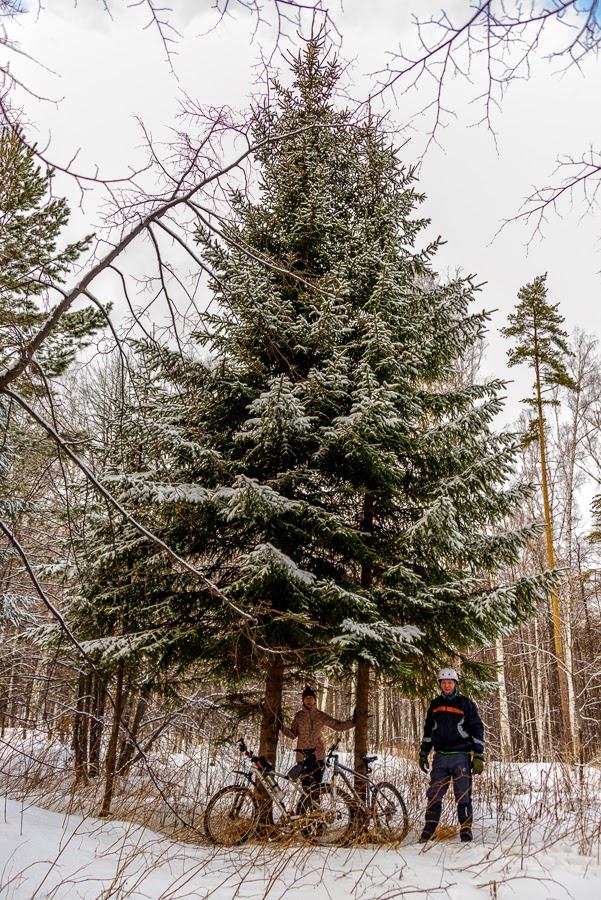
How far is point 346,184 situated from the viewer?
9969mm

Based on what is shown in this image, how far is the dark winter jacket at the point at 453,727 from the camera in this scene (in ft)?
20.8

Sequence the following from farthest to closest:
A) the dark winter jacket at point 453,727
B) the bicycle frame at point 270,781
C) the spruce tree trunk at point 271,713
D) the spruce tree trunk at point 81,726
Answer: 1. the spruce tree trunk at point 81,726
2. the spruce tree trunk at point 271,713
3. the dark winter jacket at point 453,727
4. the bicycle frame at point 270,781

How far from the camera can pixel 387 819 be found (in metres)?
5.90

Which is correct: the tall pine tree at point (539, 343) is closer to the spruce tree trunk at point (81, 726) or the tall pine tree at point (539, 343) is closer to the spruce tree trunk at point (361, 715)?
the spruce tree trunk at point (361, 715)

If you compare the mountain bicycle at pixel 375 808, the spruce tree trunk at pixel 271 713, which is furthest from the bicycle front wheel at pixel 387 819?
the spruce tree trunk at pixel 271 713

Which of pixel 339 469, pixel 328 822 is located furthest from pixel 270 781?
pixel 339 469

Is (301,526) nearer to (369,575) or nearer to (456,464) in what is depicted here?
(369,575)

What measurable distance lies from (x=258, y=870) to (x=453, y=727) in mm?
2702

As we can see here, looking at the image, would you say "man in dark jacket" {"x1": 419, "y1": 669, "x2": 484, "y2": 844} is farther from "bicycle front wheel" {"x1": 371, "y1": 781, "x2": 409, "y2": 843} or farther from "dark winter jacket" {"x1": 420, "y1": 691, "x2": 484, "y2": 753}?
"bicycle front wheel" {"x1": 371, "y1": 781, "x2": 409, "y2": 843}

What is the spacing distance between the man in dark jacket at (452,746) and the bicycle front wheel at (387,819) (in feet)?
0.98

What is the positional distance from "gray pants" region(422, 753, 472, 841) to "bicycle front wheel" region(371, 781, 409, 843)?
0.96ft

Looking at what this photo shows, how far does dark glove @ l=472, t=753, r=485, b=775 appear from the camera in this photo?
6.05 meters

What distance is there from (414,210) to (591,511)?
12.2 metres

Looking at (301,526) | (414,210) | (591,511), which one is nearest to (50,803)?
(301,526)
